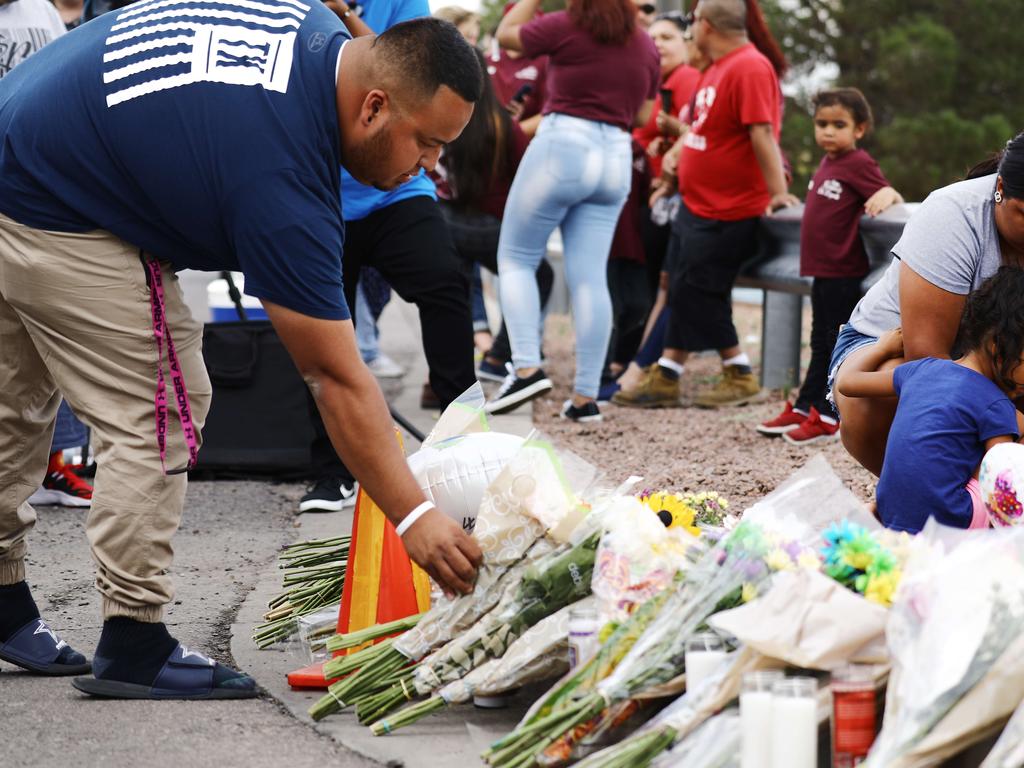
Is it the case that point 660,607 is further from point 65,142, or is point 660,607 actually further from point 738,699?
point 65,142

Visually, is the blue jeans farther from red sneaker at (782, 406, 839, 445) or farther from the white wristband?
the white wristband

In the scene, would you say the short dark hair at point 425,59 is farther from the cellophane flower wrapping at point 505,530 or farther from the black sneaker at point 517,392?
the black sneaker at point 517,392

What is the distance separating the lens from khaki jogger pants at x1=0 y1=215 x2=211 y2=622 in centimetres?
345

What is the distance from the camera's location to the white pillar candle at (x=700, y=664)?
2.85 meters

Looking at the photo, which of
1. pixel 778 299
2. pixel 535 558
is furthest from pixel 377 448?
pixel 778 299

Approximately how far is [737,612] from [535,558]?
648 millimetres

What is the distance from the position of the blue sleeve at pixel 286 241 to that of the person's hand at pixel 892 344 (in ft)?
6.42

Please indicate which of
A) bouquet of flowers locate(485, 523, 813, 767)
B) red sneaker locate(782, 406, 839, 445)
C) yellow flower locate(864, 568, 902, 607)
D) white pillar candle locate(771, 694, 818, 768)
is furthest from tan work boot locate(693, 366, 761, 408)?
white pillar candle locate(771, 694, 818, 768)

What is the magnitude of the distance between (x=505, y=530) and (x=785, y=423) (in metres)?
3.76

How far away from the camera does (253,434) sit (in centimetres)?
634

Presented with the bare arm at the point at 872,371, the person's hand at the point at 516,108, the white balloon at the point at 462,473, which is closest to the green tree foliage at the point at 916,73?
the person's hand at the point at 516,108

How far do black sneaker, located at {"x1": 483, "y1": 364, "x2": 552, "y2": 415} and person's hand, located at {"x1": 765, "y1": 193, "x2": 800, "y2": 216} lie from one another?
1458 mm

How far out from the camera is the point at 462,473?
3.73 metres

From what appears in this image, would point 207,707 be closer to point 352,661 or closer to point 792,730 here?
point 352,661
